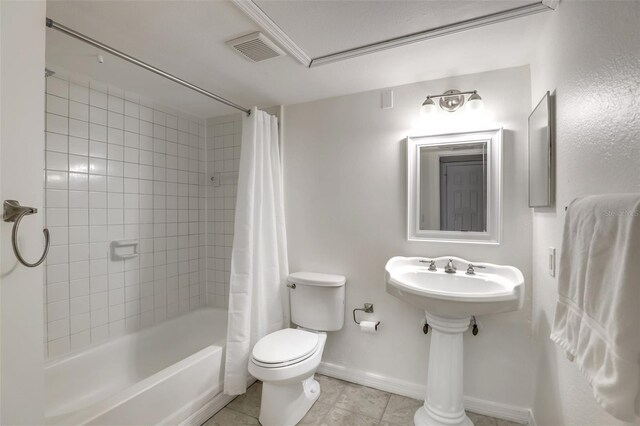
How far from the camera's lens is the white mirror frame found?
1.70 metres

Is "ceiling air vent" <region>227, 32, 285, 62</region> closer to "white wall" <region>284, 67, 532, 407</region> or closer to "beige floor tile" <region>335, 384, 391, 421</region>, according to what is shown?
"white wall" <region>284, 67, 532, 407</region>

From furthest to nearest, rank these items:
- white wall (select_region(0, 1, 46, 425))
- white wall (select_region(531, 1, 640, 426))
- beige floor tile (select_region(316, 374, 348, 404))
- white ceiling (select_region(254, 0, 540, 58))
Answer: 1. beige floor tile (select_region(316, 374, 348, 404))
2. white ceiling (select_region(254, 0, 540, 58))
3. white wall (select_region(0, 1, 46, 425))
4. white wall (select_region(531, 1, 640, 426))

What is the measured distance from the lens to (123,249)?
2047 millimetres

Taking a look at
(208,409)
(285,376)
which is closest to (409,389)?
(285,376)

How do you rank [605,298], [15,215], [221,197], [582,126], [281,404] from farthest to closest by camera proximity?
1. [221,197]
2. [281,404]
3. [582,126]
4. [15,215]
5. [605,298]

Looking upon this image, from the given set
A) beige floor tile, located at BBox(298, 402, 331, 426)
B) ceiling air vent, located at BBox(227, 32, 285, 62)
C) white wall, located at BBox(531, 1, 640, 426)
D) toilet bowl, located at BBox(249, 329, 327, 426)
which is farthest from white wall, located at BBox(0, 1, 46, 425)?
white wall, located at BBox(531, 1, 640, 426)

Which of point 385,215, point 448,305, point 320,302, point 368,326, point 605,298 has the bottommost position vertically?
point 368,326

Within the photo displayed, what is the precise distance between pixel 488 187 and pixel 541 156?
38 centimetres

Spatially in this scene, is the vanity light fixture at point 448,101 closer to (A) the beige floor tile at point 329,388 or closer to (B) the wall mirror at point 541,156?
(B) the wall mirror at point 541,156

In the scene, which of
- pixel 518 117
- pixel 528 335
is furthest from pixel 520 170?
pixel 528 335

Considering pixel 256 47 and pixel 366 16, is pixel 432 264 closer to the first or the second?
pixel 366 16

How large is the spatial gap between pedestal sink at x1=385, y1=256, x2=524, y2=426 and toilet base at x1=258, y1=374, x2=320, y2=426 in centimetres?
70

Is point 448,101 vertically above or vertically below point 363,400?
above

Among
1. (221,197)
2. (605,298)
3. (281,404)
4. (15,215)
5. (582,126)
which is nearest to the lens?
(605,298)
